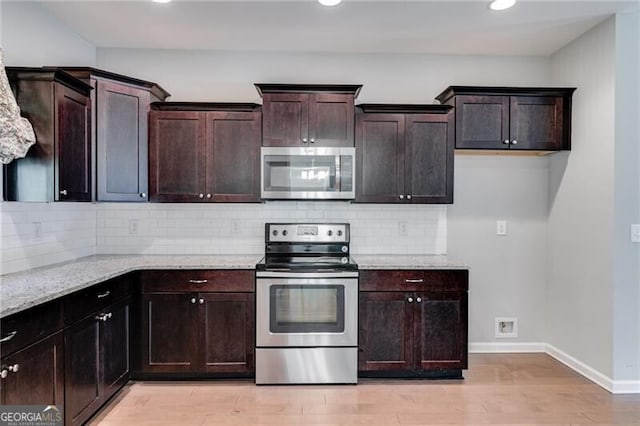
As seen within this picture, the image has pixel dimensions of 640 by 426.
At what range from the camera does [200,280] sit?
2.94 m

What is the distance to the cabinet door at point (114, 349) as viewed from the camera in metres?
2.52

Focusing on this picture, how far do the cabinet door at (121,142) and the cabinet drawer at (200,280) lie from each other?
66 centimetres

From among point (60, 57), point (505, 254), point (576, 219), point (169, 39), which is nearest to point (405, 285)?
point (505, 254)

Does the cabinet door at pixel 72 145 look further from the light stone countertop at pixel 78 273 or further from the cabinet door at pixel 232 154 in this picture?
the cabinet door at pixel 232 154

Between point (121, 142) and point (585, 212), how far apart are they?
3572 millimetres

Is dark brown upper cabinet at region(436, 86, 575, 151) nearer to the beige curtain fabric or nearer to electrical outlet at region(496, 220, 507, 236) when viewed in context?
electrical outlet at region(496, 220, 507, 236)

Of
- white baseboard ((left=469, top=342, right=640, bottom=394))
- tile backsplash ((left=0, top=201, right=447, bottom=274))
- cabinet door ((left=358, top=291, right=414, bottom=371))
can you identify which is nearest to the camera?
white baseboard ((left=469, top=342, right=640, bottom=394))

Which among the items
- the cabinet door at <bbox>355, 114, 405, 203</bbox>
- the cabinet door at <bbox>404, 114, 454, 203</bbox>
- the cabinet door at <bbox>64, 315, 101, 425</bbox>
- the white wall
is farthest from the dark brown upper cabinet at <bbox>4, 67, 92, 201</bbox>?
the white wall

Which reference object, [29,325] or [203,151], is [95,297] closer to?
[29,325]

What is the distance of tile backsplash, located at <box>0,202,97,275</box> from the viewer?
2520mm

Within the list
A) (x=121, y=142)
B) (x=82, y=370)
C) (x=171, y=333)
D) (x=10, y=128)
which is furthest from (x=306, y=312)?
(x=10, y=128)

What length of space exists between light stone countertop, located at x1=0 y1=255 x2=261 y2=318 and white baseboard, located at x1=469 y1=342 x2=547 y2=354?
212 centimetres

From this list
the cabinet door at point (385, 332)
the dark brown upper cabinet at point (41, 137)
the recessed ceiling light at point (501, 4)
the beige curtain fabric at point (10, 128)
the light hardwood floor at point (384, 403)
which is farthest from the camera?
the cabinet door at point (385, 332)

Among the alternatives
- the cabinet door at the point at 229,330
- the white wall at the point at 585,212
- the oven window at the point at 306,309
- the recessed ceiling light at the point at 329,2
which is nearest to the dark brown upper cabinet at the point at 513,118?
the white wall at the point at 585,212
